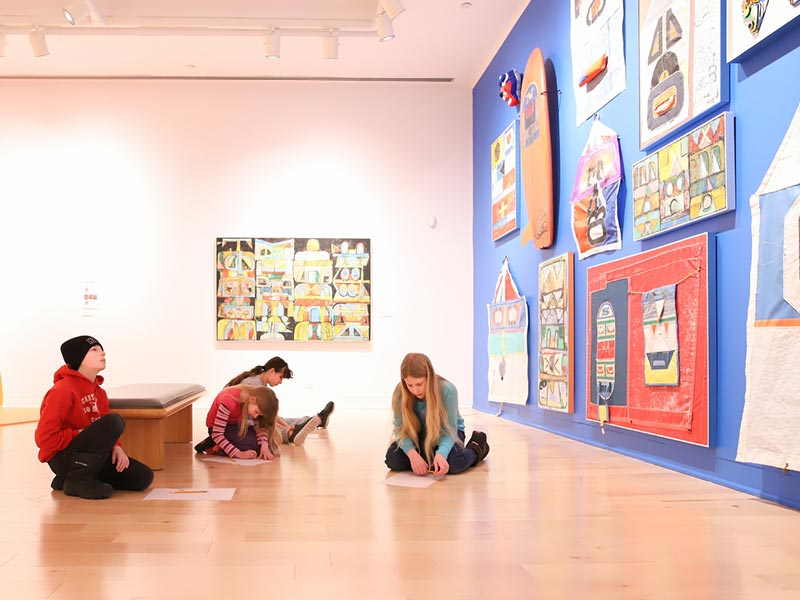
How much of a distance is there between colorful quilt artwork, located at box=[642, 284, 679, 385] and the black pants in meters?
2.60

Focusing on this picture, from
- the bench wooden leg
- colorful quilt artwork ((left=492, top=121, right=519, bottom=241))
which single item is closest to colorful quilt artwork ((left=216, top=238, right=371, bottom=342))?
colorful quilt artwork ((left=492, top=121, right=519, bottom=241))

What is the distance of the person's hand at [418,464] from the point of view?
3887 millimetres

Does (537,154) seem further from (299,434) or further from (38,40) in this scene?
(38,40)

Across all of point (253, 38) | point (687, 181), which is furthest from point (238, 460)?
point (253, 38)

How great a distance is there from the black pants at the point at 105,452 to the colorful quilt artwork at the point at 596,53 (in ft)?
11.2

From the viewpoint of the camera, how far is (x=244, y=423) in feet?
15.5

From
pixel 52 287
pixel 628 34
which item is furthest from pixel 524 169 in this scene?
pixel 52 287

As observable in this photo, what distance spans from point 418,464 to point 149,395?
→ 160 centimetres

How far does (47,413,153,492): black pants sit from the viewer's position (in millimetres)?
3496

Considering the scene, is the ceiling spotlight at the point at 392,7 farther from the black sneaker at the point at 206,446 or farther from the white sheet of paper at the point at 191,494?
the white sheet of paper at the point at 191,494

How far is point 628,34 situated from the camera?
474 cm

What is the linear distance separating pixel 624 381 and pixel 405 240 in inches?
180

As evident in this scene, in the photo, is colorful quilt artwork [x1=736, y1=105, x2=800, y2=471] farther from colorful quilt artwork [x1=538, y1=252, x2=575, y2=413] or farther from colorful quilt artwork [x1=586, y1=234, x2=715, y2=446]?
colorful quilt artwork [x1=538, y1=252, x2=575, y2=413]

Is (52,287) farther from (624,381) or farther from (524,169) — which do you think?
(624,381)
